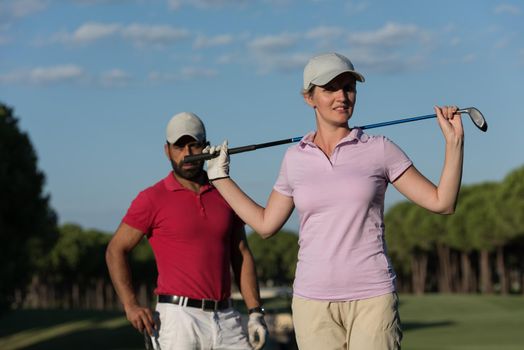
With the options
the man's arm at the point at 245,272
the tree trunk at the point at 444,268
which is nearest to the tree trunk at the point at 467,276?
the tree trunk at the point at 444,268

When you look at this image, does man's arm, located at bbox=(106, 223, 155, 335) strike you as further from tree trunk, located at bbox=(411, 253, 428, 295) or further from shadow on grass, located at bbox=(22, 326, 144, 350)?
tree trunk, located at bbox=(411, 253, 428, 295)

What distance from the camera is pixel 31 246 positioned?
186 feet

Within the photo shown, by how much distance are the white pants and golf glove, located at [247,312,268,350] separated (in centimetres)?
6

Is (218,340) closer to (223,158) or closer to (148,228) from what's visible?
(148,228)

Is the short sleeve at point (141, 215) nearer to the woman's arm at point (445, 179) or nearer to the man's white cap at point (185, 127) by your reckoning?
the man's white cap at point (185, 127)

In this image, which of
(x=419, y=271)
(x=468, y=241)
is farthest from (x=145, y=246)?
(x=468, y=241)

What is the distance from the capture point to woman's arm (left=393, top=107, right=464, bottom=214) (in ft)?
19.8

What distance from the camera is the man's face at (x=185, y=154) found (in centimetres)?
885

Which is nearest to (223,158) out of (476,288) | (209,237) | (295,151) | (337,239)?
(295,151)

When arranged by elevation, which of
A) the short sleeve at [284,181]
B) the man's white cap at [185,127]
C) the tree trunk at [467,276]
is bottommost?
the short sleeve at [284,181]

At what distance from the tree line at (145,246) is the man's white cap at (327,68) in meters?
45.2

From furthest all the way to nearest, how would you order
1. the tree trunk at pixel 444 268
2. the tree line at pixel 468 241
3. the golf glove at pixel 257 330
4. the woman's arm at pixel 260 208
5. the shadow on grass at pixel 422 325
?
the tree trunk at pixel 444 268, the tree line at pixel 468 241, the shadow on grass at pixel 422 325, the golf glove at pixel 257 330, the woman's arm at pixel 260 208

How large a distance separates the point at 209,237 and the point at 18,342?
4813cm

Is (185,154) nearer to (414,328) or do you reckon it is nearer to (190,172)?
(190,172)
